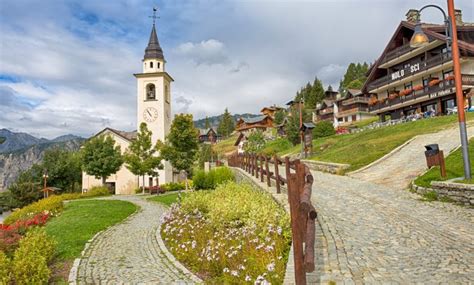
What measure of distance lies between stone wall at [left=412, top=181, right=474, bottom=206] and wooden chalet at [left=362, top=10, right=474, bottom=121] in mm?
22758

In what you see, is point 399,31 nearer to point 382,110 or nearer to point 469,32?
point 469,32

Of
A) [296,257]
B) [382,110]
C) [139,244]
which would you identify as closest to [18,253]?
[139,244]

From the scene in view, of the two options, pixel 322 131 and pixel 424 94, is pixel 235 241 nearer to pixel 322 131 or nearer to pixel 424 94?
pixel 424 94

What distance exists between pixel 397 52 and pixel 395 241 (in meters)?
34.9

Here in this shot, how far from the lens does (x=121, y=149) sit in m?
40.6

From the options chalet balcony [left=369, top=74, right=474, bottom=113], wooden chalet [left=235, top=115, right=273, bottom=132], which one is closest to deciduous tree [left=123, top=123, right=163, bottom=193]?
chalet balcony [left=369, top=74, right=474, bottom=113]

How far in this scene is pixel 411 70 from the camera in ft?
112

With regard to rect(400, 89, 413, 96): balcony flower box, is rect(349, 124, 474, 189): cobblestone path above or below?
below

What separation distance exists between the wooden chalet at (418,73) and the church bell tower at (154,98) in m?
25.0

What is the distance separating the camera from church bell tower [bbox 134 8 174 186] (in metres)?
38.4

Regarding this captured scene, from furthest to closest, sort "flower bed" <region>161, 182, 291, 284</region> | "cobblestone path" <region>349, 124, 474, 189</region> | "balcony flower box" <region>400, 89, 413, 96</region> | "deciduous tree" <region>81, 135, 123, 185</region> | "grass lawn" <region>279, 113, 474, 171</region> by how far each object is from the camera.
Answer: "deciduous tree" <region>81, 135, 123, 185</region>
"balcony flower box" <region>400, 89, 413, 96</region>
"grass lawn" <region>279, 113, 474, 171</region>
"cobblestone path" <region>349, 124, 474, 189</region>
"flower bed" <region>161, 182, 291, 284</region>

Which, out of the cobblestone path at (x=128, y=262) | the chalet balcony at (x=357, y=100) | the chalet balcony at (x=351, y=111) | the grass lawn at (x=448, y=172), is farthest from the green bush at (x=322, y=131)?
the cobblestone path at (x=128, y=262)

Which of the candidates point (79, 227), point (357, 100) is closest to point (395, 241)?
point (79, 227)

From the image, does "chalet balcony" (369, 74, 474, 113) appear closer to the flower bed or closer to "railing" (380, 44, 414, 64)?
"railing" (380, 44, 414, 64)
